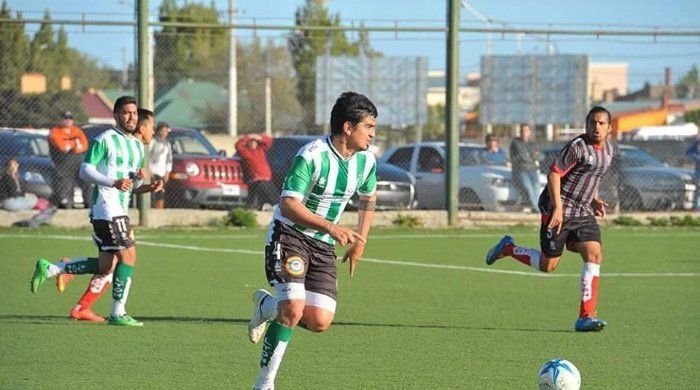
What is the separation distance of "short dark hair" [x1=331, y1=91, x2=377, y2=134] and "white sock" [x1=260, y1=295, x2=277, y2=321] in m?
1.23

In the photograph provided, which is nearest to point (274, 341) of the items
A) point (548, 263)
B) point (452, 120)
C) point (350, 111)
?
point (350, 111)

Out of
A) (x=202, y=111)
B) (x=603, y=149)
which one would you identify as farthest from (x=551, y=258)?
(x=202, y=111)

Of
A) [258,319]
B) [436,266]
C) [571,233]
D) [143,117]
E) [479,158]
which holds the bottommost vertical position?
[436,266]

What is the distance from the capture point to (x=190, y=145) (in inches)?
905

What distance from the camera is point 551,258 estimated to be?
11078 millimetres

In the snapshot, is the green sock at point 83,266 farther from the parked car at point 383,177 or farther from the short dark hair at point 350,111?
the parked car at point 383,177

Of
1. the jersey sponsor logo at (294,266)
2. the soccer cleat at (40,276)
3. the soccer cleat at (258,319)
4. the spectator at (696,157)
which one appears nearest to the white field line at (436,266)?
the soccer cleat at (40,276)

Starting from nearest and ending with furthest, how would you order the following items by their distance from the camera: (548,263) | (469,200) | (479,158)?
(548,263), (469,200), (479,158)

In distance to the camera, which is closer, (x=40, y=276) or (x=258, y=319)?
(x=258, y=319)

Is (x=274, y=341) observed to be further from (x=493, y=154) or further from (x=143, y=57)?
(x=493, y=154)

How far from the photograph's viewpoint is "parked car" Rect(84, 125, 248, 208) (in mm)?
21516

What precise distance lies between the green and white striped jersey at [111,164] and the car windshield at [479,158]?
12910 mm

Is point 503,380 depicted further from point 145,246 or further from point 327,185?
point 145,246

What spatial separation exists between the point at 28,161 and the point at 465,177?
757cm
